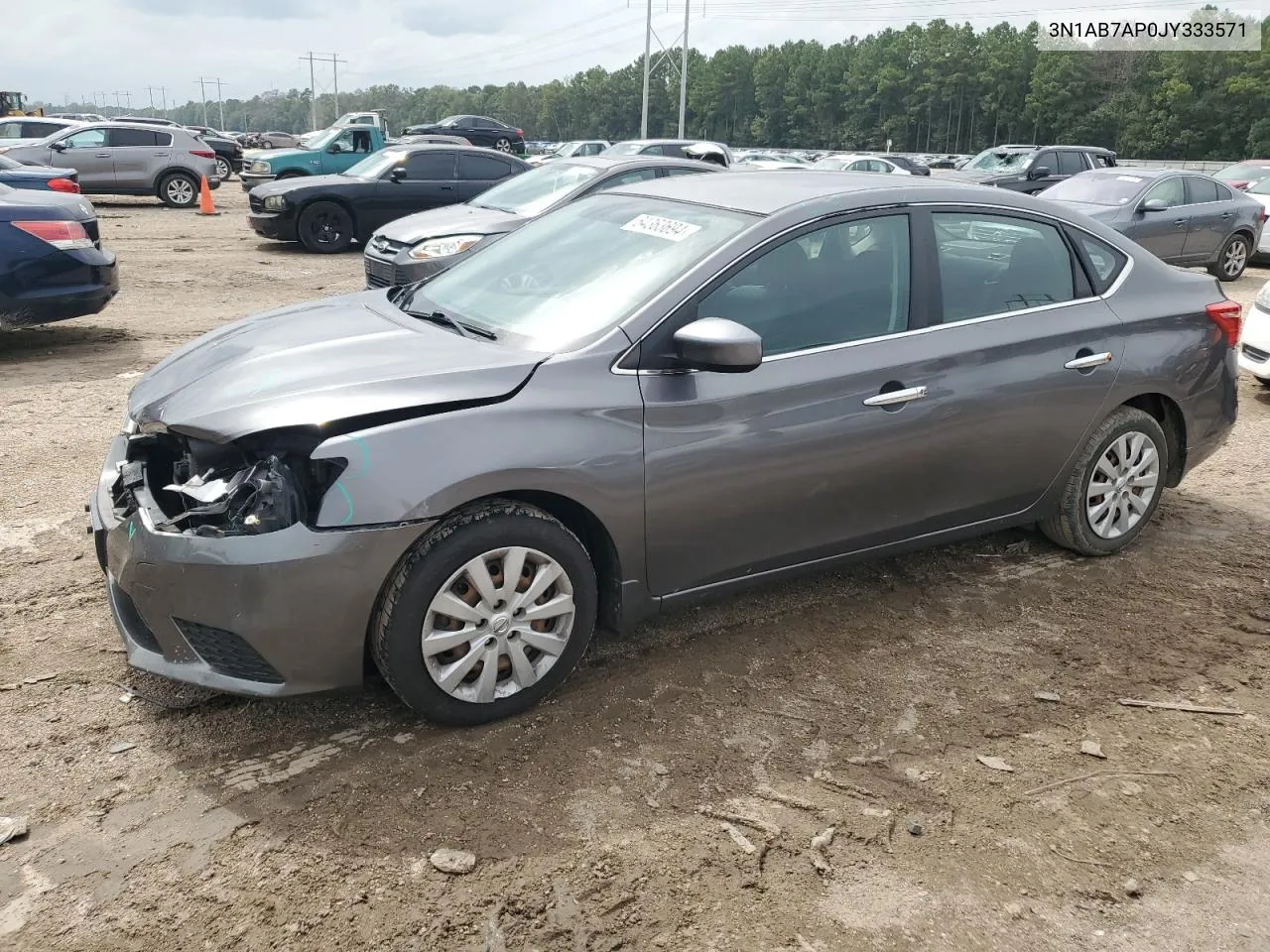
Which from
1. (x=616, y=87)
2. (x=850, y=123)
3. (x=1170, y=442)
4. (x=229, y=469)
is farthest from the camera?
(x=616, y=87)

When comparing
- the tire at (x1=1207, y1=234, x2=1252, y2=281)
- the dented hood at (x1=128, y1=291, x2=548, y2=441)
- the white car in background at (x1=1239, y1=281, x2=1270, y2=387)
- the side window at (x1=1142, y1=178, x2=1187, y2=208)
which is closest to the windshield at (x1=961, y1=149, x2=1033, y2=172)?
the tire at (x1=1207, y1=234, x2=1252, y2=281)

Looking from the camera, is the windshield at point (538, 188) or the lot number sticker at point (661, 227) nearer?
the lot number sticker at point (661, 227)

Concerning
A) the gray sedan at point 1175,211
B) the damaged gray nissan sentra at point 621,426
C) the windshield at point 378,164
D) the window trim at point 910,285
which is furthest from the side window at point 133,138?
the window trim at point 910,285

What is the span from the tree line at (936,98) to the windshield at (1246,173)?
209ft

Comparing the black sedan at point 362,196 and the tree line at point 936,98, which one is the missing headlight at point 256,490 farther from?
the tree line at point 936,98

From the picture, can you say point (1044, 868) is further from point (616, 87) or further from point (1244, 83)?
point (616, 87)

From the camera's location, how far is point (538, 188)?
1081 centimetres

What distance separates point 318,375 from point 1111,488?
3.37m

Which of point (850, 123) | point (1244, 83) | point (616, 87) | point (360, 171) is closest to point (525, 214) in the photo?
point (360, 171)

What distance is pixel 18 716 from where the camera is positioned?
3268 mm

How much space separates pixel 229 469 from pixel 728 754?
1.73 m

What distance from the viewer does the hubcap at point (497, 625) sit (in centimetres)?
310

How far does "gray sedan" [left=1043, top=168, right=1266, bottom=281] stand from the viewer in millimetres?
12977

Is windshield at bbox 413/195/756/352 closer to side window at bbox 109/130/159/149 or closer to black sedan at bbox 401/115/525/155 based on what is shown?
side window at bbox 109/130/159/149
